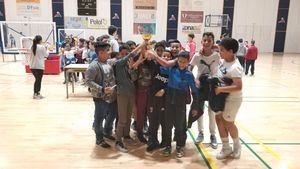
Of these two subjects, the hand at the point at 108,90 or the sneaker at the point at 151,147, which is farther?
the sneaker at the point at 151,147

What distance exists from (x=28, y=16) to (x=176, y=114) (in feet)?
66.2

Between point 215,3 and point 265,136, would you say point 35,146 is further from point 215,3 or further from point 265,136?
point 215,3

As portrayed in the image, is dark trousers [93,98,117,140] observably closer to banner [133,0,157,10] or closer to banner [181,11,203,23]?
banner [133,0,157,10]

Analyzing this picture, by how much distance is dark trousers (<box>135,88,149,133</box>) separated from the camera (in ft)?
13.2

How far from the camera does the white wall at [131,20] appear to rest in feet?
70.3

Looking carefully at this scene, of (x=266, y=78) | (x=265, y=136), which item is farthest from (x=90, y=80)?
(x=266, y=78)

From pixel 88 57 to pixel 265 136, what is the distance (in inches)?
219

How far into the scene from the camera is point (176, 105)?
12.3ft

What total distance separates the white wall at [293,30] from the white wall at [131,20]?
1044 centimetres

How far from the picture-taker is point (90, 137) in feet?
15.1

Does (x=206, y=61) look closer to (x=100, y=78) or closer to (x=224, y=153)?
(x=224, y=153)

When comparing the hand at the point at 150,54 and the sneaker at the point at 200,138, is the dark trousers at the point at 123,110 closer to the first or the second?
the hand at the point at 150,54

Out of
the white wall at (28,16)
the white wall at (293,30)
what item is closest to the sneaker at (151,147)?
the white wall at (28,16)

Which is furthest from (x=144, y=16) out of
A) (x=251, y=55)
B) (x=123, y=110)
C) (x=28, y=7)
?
(x=123, y=110)
